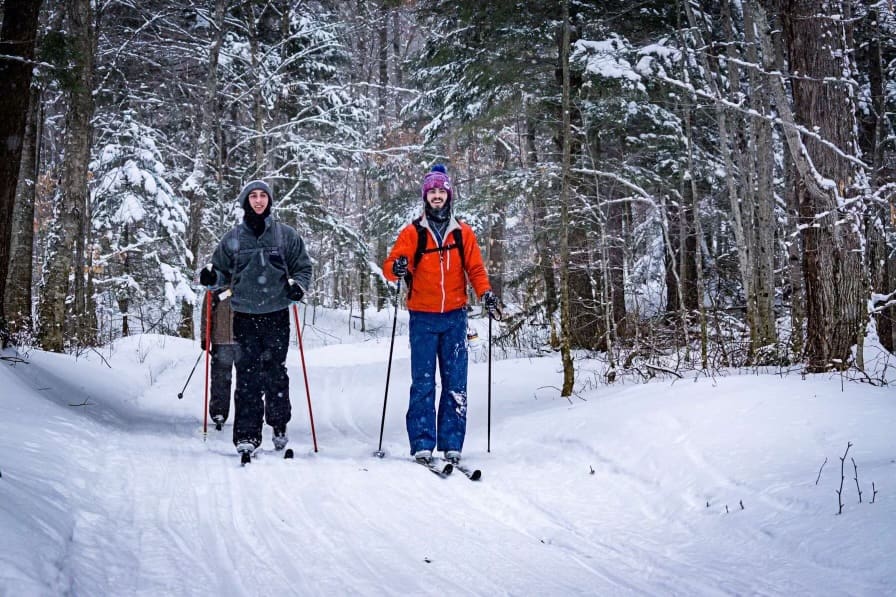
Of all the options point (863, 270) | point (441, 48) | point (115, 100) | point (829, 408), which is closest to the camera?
point (829, 408)

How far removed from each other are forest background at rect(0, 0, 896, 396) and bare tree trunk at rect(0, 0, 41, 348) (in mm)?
21

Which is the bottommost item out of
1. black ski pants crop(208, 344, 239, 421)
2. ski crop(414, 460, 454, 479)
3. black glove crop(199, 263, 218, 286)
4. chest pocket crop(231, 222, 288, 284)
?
ski crop(414, 460, 454, 479)

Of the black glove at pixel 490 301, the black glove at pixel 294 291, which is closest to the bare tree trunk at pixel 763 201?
the black glove at pixel 490 301

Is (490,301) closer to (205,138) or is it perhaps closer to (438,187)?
(438,187)

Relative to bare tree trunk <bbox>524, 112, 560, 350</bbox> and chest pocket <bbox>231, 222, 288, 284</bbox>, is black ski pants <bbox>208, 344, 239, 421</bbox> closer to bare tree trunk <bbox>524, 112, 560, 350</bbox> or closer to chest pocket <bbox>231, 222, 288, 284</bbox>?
chest pocket <bbox>231, 222, 288, 284</bbox>

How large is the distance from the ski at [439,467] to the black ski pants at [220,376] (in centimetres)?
255

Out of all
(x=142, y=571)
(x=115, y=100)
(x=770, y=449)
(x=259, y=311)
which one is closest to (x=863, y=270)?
(x=770, y=449)

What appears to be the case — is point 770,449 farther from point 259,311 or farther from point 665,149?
point 665,149

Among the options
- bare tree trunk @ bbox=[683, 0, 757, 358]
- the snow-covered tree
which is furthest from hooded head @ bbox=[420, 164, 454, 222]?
the snow-covered tree

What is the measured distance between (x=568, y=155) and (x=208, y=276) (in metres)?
3.74

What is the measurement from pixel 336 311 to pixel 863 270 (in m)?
18.4

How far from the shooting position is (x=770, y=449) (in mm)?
3836

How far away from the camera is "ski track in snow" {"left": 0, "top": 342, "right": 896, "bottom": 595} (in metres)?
2.64

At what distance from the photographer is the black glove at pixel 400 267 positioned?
4.89 meters
